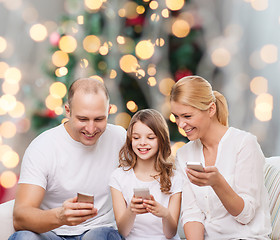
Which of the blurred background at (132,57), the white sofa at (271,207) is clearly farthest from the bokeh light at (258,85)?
the white sofa at (271,207)

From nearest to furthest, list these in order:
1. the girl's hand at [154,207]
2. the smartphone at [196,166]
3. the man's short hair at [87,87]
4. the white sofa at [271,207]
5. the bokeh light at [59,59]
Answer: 1. the smartphone at [196,166]
2. the girl's hand at [154,207]
3. the white sofa at [271,207]
4. the man's short hair at [87,87]
5. the bokeh light at [59,59]

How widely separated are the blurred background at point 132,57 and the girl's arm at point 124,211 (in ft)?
3.27

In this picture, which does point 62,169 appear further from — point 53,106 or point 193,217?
point 53,106

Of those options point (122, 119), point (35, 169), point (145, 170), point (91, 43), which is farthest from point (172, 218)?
point (91, 43)

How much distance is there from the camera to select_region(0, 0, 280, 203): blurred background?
2.83 m

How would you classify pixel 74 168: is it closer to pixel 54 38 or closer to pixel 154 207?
pixel 154 207

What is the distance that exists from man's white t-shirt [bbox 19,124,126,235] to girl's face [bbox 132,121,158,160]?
0.18 metres

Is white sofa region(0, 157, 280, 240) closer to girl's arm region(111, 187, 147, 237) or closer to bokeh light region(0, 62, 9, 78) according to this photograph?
girl's arm region(111, 187, 147, 237)

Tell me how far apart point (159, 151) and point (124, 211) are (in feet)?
1.04

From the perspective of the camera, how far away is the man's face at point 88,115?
69.1 inches

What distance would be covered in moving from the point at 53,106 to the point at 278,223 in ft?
5.62

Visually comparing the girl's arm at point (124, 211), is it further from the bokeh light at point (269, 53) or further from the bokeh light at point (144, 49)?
the bokeh light at point (269, 53)

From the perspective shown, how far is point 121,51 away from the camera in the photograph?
2889mm

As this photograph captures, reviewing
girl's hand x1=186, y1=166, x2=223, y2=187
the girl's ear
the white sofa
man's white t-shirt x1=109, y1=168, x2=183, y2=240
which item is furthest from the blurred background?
girl's hand x1=186, y1=166, x2=223, y2=187
